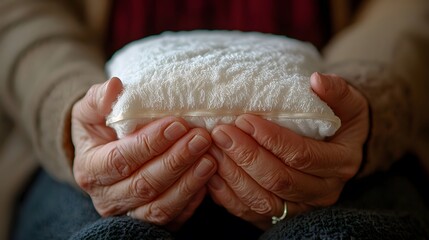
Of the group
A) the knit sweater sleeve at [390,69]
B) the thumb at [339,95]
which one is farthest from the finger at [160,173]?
the knit sweater sleeve at [390,69]

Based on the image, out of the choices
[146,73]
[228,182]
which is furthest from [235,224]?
[146,73]

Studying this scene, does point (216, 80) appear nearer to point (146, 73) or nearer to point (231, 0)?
point (146, 73)

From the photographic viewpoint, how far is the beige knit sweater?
606mm

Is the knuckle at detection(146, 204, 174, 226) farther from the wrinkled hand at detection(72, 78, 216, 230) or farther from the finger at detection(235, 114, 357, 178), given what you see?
the finger at detection(235, 114, 357, 178)

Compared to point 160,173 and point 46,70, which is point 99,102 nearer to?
point 160,173

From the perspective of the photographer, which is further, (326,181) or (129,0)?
(129,0)

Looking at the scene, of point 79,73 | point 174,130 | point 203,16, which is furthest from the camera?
point 203,16

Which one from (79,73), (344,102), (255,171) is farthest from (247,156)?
(79,73)

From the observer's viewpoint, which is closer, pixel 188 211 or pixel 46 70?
pixel 188 211

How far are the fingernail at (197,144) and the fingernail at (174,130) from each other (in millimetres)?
11

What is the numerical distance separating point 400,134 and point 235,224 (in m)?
0.22

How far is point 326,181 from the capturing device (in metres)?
0.52

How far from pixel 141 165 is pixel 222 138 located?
8 cm

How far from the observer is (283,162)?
1.60 ft
